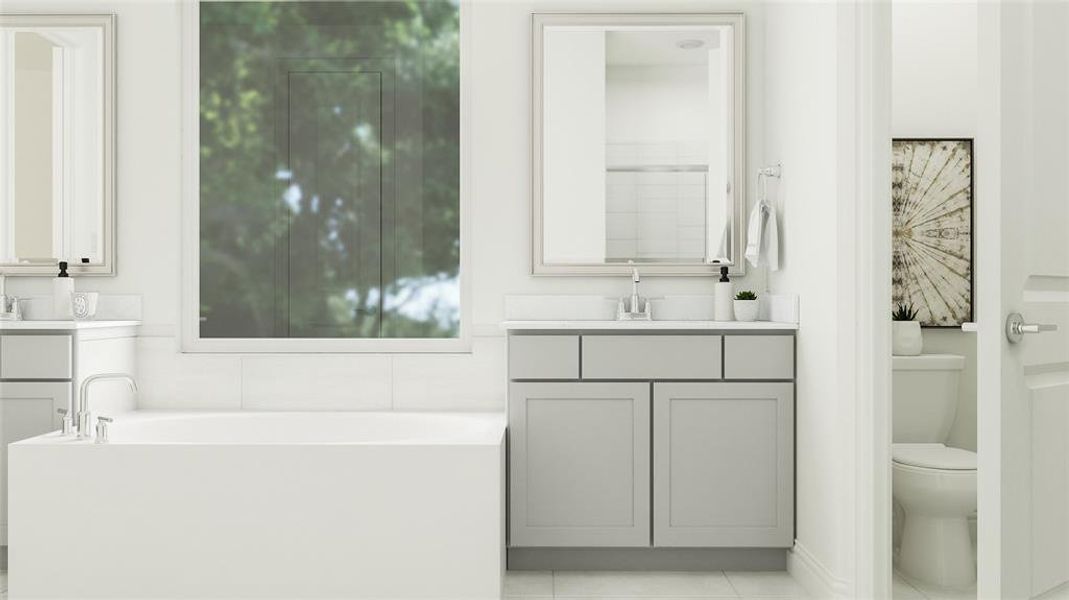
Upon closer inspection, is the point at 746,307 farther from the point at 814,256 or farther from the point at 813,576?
the point at 813,576

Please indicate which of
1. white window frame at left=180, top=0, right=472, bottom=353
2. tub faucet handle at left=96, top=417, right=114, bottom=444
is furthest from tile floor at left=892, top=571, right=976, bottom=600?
tub faucet handle at left=96, top=417, right=114, bottom=444

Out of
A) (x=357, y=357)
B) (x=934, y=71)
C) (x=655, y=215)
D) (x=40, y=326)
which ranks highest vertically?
(x=934, y=71)

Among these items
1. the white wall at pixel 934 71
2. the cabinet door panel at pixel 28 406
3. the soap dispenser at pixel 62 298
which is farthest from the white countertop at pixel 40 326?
the white wall at pixel 934 71

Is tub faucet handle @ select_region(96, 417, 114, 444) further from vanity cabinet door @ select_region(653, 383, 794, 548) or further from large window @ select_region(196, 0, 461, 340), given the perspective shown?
vanity cabinet door @ select_region(653, 383, 794, 548)

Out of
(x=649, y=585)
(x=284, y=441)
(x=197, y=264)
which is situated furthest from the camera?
(x=197, y=264)

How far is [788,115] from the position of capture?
279cm

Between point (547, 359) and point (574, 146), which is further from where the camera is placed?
point (574, 146)

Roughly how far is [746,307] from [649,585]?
1.10 m

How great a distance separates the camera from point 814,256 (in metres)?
2.51

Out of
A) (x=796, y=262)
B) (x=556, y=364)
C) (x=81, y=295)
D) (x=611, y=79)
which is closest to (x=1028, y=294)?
(x=796, y=262)

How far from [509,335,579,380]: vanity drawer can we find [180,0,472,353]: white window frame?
580 millimetres

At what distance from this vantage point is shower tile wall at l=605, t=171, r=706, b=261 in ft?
10.3

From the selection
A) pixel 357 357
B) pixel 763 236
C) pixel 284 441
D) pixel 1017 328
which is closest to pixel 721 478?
pixel 763 236

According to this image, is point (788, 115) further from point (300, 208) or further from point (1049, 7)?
point (300, 208)
